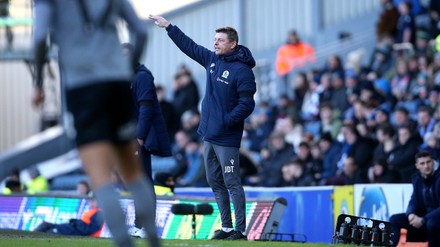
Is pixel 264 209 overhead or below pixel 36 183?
overhead

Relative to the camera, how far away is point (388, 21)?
22.8m

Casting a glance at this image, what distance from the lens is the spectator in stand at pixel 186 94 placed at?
25.1 m

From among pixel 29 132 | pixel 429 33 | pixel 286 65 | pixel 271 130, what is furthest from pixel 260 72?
pixel 29 132

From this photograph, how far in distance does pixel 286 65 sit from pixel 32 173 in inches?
241

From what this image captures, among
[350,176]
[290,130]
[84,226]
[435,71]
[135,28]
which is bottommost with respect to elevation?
[84,226]

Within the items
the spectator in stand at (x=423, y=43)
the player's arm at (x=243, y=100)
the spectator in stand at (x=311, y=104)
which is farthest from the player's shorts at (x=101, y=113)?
the spectator in stand at (x=311, y=104)

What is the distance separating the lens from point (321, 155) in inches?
754

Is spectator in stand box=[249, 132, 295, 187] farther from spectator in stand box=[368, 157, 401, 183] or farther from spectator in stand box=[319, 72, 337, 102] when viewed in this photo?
spectator in stand box=[368, 157, 401, 183]

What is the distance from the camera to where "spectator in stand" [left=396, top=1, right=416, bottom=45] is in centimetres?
2206

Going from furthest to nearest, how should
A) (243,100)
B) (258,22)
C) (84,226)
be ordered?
(258,22) < (84,226) < (243,100)

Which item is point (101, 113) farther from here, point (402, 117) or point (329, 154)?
point (329, 154)

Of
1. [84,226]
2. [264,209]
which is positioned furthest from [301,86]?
[264,209]

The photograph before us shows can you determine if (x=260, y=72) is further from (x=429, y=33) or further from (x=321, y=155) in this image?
(x=321, y=155)

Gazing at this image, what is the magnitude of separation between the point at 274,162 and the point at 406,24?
13.3 ft
